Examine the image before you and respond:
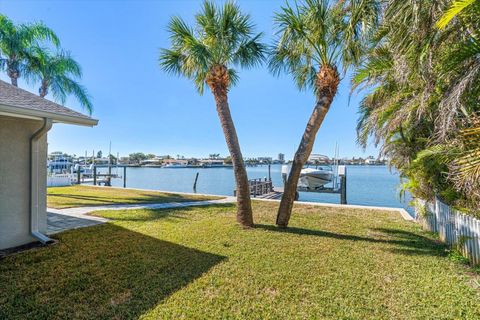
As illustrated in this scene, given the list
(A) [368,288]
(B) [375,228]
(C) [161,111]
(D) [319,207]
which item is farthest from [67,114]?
(C) [161,111]

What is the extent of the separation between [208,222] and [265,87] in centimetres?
1197

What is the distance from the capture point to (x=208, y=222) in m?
7.29

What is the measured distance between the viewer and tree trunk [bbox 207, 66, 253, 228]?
6707 mm

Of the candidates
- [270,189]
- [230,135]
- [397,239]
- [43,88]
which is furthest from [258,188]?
[43,88]

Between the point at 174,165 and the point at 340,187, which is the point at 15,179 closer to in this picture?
the point at 340,187

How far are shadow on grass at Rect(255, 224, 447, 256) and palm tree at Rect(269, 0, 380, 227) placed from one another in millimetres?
618

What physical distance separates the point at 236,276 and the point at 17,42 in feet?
50.7

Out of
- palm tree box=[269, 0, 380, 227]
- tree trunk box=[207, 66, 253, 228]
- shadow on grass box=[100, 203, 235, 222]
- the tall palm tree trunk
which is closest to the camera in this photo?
palm tree box=[269, 0, 380, 227]

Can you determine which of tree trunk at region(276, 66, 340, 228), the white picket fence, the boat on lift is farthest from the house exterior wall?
the boat on lift

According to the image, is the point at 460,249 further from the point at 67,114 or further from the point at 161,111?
the point at 161,111

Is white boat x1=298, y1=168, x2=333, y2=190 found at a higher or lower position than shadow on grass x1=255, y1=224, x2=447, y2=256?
higher

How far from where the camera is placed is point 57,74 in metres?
13.3

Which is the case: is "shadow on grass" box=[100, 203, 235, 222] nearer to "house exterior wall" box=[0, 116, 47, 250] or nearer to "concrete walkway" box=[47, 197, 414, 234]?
"concrete walkway" box=[47, 197, 414, 234]

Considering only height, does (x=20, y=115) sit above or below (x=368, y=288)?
above
